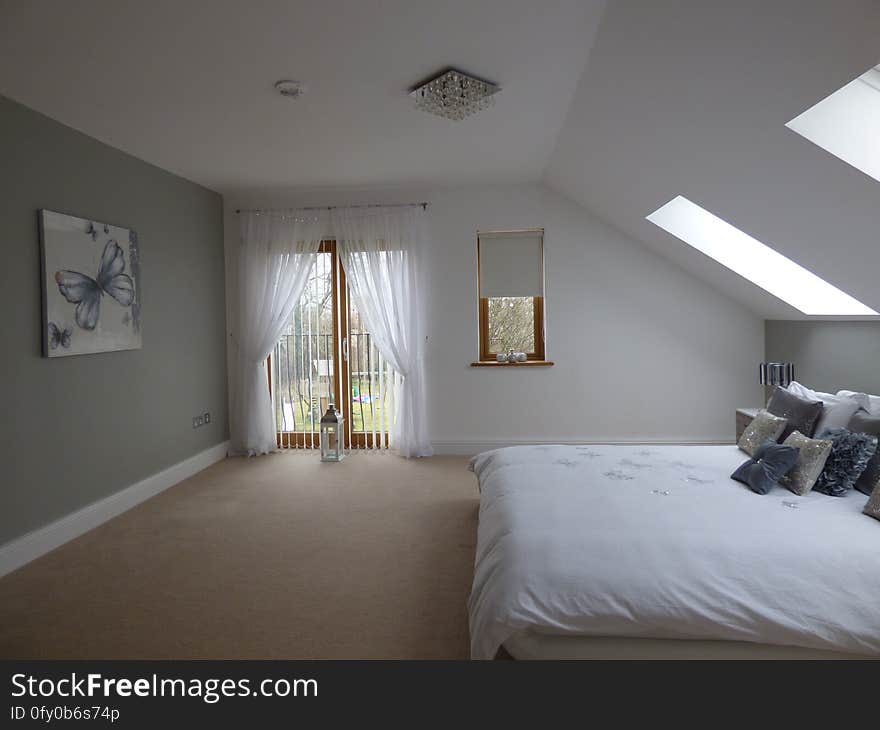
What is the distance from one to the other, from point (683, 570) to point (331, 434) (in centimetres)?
414

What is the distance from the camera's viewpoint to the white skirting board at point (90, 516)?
338cm

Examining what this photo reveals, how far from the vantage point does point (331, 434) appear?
588cm

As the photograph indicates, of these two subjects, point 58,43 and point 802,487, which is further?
point 802,487

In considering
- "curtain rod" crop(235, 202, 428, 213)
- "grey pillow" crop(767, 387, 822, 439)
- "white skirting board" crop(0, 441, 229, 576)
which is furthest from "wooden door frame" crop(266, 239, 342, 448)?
"grey pillow" crop(767, 387, 822, 439)

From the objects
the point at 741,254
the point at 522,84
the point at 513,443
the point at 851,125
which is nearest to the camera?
the point at 851,125

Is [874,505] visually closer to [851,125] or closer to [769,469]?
[769,469]

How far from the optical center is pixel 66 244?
3.76 m

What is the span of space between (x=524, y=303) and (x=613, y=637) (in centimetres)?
415

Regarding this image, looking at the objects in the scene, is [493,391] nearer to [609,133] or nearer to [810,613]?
[609,133]

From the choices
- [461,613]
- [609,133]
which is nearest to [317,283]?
[609,133]

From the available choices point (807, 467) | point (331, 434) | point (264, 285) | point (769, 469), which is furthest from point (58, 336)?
point (807, 467)

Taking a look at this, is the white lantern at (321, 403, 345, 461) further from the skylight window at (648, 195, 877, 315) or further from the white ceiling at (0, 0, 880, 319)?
the skylight window at (648, 195, 877, 315)

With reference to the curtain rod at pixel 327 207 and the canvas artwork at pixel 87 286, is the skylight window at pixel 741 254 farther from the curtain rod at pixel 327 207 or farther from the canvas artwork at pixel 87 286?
the canvas artwork at pixel 87 286

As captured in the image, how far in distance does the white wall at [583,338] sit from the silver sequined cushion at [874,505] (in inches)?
126
